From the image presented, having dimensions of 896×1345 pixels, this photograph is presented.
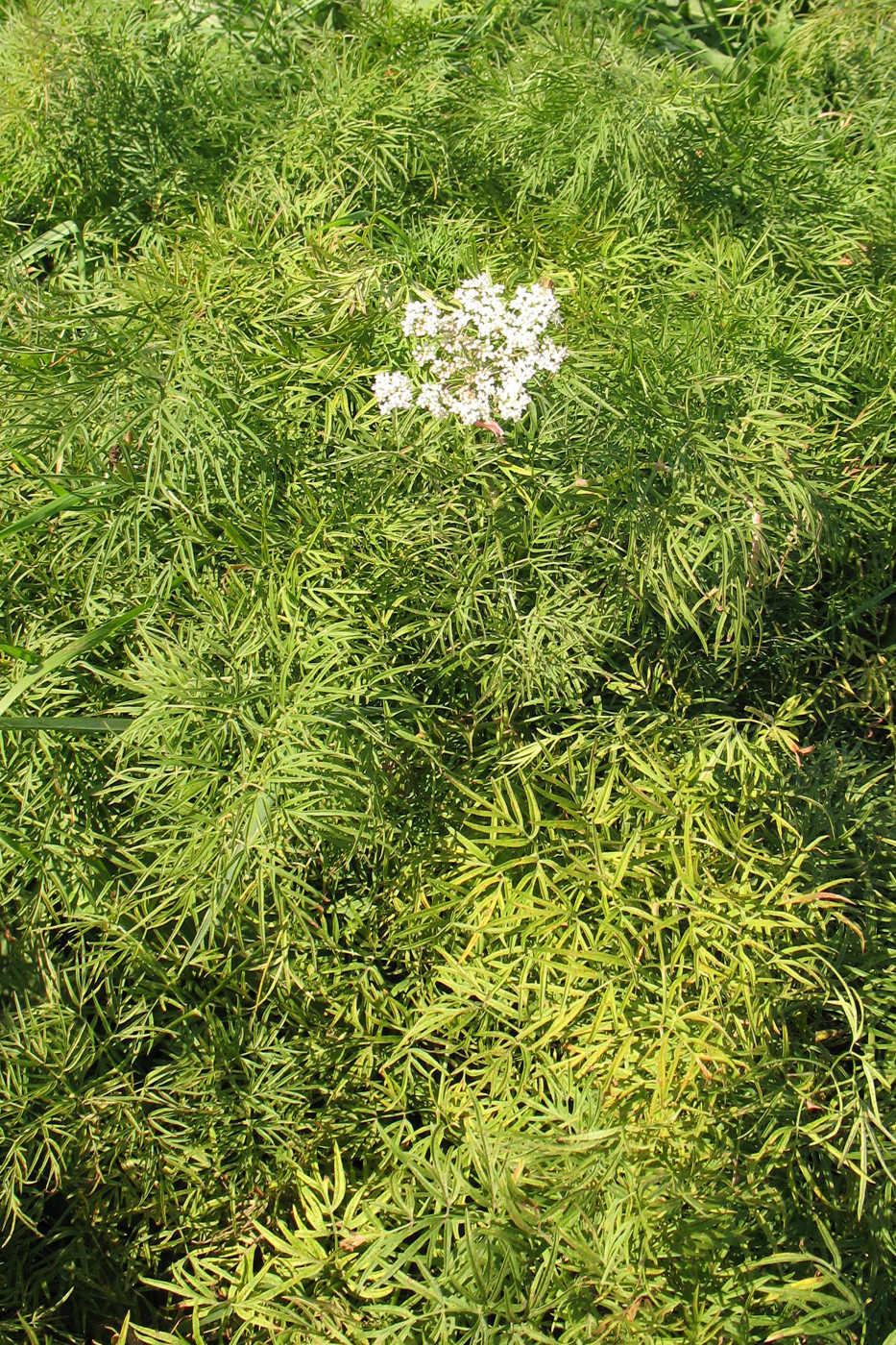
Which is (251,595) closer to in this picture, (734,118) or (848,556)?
(848,556)

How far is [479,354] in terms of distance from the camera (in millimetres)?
1898

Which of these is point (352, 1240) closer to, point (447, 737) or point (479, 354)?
point (447, 737)

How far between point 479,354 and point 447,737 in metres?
0.70

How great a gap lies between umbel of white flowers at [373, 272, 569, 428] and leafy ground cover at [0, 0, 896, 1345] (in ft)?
0.26

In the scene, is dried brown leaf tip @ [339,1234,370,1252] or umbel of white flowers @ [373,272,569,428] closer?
dried brown leaf tip @ [339,1234,370,1252]

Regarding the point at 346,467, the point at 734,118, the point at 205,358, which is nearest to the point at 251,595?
the point at 346,467

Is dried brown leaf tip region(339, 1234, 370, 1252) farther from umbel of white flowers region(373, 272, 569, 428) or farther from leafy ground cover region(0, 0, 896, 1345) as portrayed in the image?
umbel of white flowers region(373, 272, 569, 428)

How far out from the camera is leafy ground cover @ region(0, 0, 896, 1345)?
5.34 ft

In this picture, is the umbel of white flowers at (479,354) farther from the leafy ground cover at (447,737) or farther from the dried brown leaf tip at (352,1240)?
the dried brown leaf tip at (352,1240)

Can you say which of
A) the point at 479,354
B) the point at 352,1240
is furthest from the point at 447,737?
the point at 352,1240

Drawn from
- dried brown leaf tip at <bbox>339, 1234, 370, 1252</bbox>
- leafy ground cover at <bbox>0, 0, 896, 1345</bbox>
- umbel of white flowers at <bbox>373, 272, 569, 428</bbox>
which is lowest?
dried brown leaf tip at <bbox>339, 1234, 370, 1252</bbox>

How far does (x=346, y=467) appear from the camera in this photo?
204 cm

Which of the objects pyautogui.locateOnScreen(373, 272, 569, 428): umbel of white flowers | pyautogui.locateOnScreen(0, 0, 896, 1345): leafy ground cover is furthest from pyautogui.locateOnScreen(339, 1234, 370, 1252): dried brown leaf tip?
pyautogui.locateOnScreen(373, 272, 569, 428): umbel of white flowers

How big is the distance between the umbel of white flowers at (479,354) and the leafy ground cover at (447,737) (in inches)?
3.1
